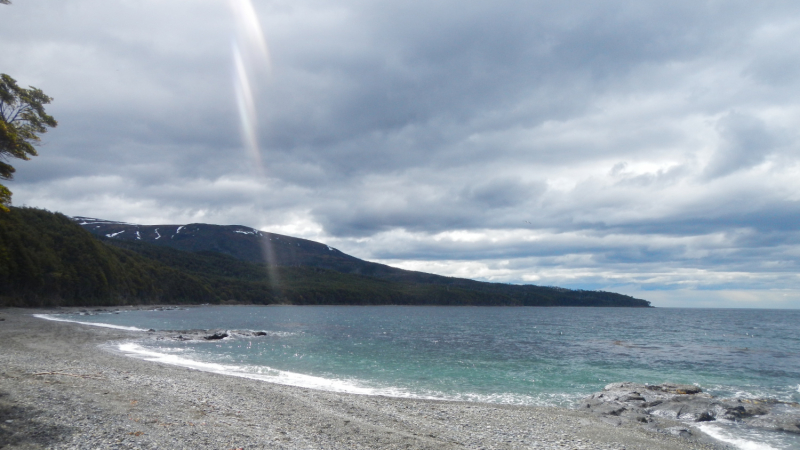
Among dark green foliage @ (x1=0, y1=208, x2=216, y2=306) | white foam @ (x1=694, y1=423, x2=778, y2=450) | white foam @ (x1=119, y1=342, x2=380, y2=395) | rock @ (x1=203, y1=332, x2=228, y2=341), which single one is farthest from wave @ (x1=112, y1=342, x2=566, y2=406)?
dark green foliage @ (x1=0, y1=208, x2=216, y2=306)

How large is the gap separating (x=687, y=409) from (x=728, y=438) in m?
3.32

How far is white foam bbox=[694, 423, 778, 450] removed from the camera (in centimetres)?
1439

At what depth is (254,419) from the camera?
41.7 ft

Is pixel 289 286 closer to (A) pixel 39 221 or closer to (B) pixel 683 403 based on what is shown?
(A) pixel 39 221

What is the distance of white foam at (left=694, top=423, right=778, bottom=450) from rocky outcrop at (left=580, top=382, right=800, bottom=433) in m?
0.91

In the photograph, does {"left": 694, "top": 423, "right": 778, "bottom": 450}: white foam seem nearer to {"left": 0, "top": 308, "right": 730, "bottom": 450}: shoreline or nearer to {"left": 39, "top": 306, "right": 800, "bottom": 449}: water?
{"left": 39, "top": 306, "right": 800, "bottom": 449}: water

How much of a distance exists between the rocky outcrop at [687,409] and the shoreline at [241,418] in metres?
1.80

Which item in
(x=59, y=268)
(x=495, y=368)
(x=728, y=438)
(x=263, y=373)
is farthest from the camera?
(x=59, y=268)

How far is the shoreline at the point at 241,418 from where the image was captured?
1000cm

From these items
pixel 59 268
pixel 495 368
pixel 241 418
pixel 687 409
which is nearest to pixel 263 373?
pixel 241 418

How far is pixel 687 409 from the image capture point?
1856 cm

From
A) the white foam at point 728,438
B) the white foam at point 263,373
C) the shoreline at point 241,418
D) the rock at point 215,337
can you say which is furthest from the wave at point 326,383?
the rock at point 215,337

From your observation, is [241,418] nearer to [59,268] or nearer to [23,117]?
[23,117]

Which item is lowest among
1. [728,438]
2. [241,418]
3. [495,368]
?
[495,368]
